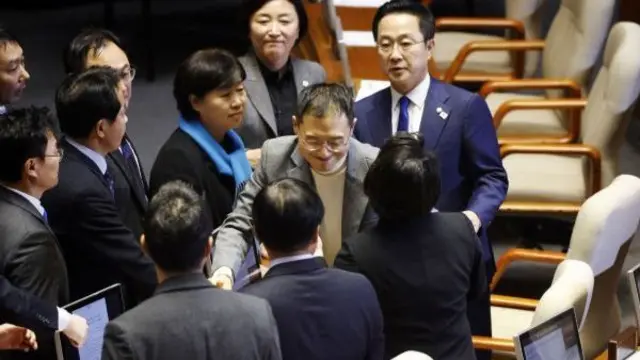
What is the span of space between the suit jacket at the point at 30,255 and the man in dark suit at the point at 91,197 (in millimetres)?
160

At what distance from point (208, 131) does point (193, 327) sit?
1187 mm

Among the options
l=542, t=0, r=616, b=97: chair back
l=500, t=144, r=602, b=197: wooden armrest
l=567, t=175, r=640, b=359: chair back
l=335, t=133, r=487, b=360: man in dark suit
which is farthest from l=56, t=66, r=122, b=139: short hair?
l=542, t=0, r=616, b=97: chair back

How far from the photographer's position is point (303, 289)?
2494 millimetres

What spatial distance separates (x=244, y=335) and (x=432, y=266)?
0.57m

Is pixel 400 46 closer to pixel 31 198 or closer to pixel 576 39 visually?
pixel 31 198

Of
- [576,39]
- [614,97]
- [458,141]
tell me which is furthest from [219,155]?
[576,39]

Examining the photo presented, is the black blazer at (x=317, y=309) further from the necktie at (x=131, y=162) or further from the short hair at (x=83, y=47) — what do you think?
the short hair at (x=83, y=47)

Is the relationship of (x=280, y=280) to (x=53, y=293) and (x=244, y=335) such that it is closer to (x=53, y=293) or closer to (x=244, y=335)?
(x=244, y=335)

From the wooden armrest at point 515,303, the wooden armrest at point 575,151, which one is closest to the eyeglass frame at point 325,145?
the wooden armrest at point 515,303

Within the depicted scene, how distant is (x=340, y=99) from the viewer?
310 centimetres

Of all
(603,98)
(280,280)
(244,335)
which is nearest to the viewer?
(244,335)

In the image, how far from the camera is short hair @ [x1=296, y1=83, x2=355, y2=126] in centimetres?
306

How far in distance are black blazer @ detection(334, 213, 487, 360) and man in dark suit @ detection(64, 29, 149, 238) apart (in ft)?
2.68

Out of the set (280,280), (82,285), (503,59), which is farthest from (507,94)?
(280,280)
